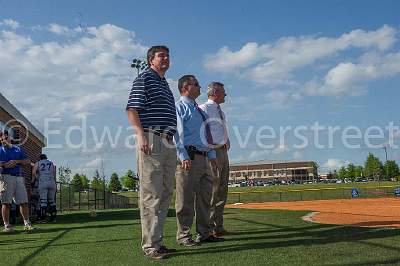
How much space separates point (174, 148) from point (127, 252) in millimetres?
1237

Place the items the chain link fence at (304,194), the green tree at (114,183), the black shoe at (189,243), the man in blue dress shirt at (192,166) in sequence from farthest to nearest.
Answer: the green tree at (114,183) → the chain link fence at (304,194) → the man in blue dress shirt at (192,166) → the black shoe at (189,243)

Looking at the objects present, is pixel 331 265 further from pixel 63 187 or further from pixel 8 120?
pixel 63 187

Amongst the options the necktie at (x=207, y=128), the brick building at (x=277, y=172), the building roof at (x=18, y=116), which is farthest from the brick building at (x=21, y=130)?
the brick building at (x=277, y=172)

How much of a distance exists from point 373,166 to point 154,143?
127 meters


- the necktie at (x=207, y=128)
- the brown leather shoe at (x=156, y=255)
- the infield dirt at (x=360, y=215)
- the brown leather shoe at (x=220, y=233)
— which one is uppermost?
the necktie at (x=207, y=128)

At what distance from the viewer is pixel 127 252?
17.0ft

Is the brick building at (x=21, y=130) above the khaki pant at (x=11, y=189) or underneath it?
above

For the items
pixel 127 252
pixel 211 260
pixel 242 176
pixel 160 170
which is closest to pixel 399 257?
pixel 211 260

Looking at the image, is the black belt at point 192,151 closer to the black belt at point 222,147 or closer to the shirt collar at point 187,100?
the black belt at point 222,147

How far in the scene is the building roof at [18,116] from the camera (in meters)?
14.0

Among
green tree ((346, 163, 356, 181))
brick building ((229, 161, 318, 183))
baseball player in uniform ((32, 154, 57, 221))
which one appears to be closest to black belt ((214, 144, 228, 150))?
baseball player in uniform ((32, 154, 57, 221))

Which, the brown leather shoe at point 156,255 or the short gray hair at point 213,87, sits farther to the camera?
the short gray hair at point 213,87

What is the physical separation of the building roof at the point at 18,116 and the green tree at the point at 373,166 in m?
114

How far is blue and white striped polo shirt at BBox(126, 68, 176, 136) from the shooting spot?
4.97m
